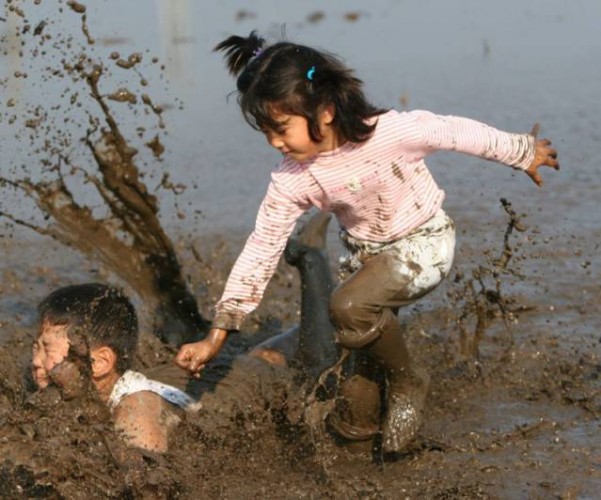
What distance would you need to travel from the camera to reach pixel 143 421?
4.66 metres

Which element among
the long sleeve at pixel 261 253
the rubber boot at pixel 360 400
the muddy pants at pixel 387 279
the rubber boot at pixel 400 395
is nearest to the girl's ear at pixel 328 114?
the long sleeve at pixel 261 253

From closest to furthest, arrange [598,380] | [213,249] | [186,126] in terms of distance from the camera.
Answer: [598,380], [213,249], [186,126]

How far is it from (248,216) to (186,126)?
1.85 m

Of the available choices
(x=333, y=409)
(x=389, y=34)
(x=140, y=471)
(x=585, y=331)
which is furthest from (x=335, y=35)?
(x=140, y=471)

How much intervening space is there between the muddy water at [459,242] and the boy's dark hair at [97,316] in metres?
0.33

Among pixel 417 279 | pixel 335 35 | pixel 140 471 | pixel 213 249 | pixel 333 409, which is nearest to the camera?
pixel 140 471

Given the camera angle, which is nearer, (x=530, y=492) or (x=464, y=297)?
(x=530, y=492)

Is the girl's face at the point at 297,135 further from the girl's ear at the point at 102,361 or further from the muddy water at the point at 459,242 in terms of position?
the muddy water at the point at 459,242

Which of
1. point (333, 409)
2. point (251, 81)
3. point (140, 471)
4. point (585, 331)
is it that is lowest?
point (585, 331)

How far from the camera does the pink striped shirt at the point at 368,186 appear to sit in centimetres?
484

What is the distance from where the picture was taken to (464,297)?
21.3 feet

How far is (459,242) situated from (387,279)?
10.6 feet

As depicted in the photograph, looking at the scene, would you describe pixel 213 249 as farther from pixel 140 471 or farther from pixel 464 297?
pixel 140 471

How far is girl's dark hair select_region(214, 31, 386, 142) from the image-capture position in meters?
4.62
